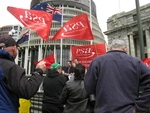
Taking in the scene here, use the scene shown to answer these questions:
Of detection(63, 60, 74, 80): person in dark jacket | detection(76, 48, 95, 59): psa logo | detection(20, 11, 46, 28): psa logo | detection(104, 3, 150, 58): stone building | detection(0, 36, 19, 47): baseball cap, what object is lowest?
detection(63, 60, 74, 80): person in dark jacket

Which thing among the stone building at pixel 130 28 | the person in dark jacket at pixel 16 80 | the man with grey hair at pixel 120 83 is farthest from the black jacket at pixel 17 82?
the stone building at pixel 130 28

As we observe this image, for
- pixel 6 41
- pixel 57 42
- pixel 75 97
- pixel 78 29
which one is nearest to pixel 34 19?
pixel 78 29

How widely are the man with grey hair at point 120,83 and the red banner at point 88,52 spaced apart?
19.5 feet

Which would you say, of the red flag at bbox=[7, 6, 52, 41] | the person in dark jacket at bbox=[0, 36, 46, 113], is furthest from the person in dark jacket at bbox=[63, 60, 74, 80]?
the person in dark jacket at bbox=[0, 36, 46, 113]

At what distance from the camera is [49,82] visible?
5266 millimetres

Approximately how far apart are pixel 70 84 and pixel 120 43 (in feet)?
5.54

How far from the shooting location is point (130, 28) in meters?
34.0

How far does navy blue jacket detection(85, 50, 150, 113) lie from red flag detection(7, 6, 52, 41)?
7.08 metres

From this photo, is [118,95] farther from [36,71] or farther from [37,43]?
[37,43]

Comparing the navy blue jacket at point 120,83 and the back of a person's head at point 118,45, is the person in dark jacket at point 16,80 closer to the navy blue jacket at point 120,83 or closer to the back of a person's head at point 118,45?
the navy blue jacket at point 120,83

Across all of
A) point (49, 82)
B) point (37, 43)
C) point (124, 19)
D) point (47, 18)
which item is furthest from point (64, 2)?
point (49, 82)

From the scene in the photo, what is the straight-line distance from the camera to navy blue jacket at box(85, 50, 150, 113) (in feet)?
8.25

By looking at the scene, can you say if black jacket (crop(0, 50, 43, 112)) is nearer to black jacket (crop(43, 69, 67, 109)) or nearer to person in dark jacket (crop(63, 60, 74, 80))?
black jacket (crop(43, 69, 67, 109))

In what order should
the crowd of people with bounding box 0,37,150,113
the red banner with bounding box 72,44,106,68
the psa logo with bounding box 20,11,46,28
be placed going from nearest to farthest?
1. the crowd of people with bounding box 0,37,150,113
2. the red banner with bounding box 72,44,106,68
3. the psa logo with bounding box 20,11,46,28
